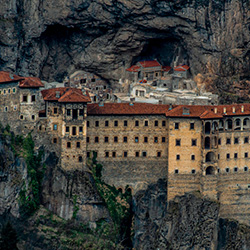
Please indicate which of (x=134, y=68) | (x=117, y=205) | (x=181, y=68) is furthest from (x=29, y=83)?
(x=181, y=68)

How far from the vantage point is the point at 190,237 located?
125 metres

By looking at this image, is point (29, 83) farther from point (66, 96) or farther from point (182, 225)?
point (182, 225)

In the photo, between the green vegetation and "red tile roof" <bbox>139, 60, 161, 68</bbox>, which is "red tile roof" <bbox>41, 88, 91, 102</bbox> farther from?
"red tile roof" <bbox>139, 60, 161, 68</bbox>

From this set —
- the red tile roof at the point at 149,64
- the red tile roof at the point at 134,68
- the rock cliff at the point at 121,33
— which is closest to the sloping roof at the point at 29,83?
the rock cliff at the point at 121,33

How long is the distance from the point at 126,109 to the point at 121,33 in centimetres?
2062

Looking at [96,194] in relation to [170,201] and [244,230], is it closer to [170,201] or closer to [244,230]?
[170,201]

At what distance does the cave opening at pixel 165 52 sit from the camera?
477 ft

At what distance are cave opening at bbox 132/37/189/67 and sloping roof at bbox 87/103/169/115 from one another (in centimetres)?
1928

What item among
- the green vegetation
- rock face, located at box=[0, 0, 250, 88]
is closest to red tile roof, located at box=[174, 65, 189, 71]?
rock face, located at box=[0, 0, 250, 88]

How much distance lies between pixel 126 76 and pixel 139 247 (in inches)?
1205

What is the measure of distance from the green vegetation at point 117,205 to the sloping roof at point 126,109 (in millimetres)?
6418

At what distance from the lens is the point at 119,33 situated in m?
144

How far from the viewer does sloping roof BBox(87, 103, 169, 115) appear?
126750 mm

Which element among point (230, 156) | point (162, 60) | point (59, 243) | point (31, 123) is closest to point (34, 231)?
point (59, 243)
